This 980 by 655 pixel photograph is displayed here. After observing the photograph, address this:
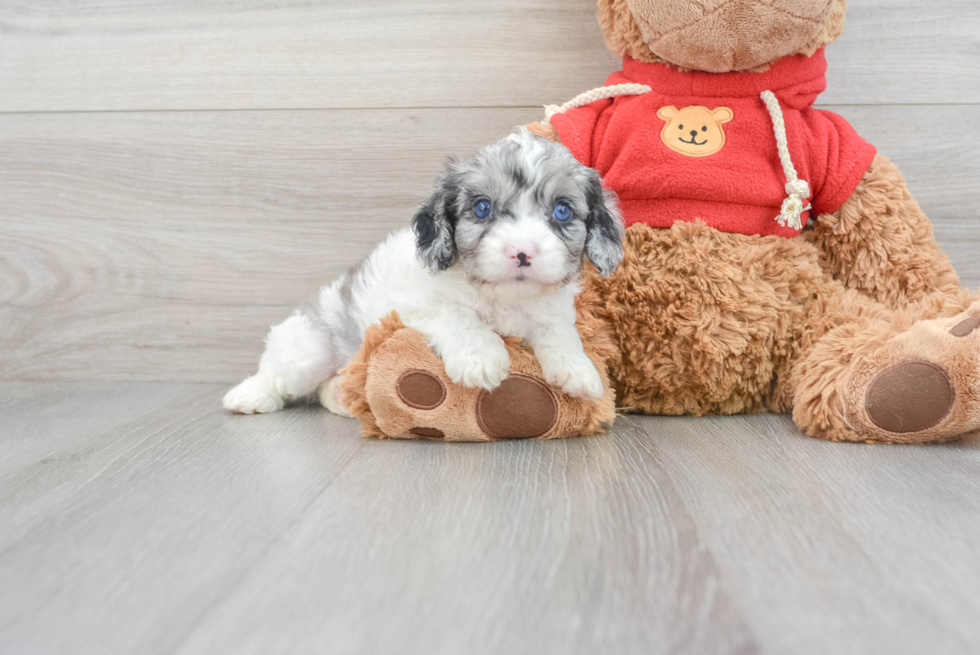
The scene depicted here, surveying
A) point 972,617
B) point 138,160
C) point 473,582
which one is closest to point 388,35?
point 138,160

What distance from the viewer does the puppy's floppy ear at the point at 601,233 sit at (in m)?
1.54

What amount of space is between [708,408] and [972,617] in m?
1.05

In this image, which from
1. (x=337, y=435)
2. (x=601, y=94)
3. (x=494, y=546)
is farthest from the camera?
(x=601, y=94)

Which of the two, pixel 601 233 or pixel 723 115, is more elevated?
pixel 723 115

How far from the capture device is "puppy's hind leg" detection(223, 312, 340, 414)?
6.38ft

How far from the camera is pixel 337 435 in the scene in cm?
175

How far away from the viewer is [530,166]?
4.87ft

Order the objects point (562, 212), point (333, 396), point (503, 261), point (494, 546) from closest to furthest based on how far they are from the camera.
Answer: point (494, 546) → point (503, 261) → point (562, 212) → point (333, 396)

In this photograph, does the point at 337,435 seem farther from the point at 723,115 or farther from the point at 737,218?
the point at 723,115

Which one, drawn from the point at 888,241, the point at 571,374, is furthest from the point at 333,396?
the point at 888,241

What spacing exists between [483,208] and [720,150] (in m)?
0.64

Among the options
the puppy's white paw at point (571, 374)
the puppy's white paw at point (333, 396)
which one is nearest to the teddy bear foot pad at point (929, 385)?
the puppy's white paw at point (571, 374)

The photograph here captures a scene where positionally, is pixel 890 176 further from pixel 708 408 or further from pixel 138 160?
pixel 138 160

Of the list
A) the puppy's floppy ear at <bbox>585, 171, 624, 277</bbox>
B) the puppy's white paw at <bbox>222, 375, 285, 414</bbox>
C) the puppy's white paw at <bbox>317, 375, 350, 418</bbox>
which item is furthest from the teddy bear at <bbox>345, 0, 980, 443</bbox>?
the puppy's white paw at <bbox>222, 375, 285, 414</bbox>
